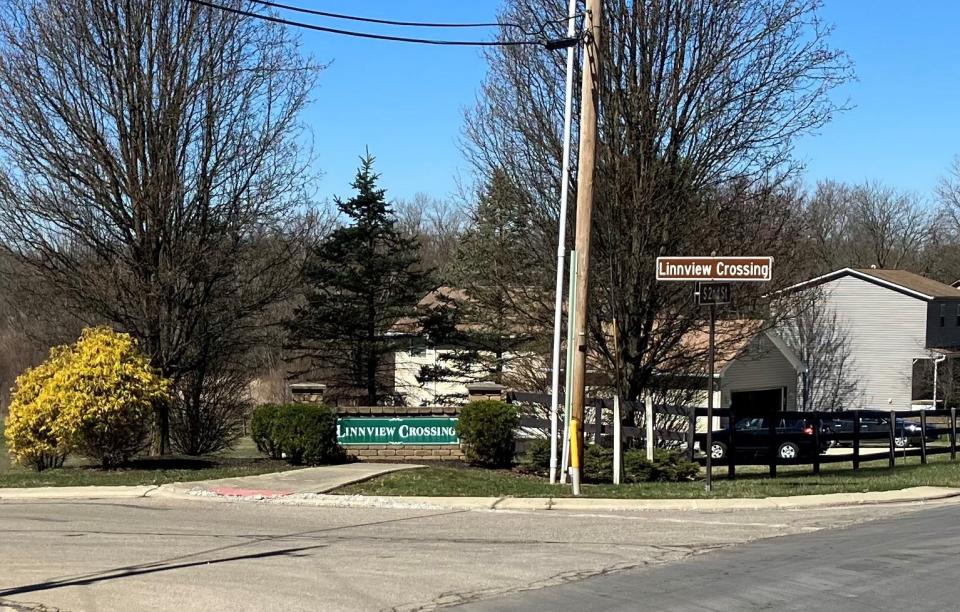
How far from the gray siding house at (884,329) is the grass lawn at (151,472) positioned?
3913 cm

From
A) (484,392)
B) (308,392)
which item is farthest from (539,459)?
(308,392)

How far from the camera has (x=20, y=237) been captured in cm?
1834

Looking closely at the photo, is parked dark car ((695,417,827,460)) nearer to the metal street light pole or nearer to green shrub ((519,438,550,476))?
green shrub ((519,438,550,476))

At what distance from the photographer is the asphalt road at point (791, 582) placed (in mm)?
7504

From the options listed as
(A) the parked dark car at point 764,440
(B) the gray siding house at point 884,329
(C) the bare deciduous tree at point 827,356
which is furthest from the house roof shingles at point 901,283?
(A) the parked dark car at point 764,440

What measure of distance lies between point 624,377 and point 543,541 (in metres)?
8.65

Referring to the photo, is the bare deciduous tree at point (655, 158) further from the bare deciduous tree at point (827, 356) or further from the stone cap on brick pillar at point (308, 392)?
the bare deciduous tree at point (827, 356)

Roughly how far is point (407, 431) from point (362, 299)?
2245 cm

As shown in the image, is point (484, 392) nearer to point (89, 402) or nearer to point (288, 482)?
point (288, 482)

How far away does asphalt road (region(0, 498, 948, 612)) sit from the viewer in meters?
7.75

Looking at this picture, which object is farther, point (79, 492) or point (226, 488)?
point (226, 488)

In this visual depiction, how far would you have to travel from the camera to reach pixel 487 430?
17312 millimetres

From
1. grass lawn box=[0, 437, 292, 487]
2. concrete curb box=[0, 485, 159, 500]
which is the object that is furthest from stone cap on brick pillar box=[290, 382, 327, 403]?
concrete curb box=[0, 485, 159, 500]

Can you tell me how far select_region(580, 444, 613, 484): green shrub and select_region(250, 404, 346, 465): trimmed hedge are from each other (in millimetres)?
4309
